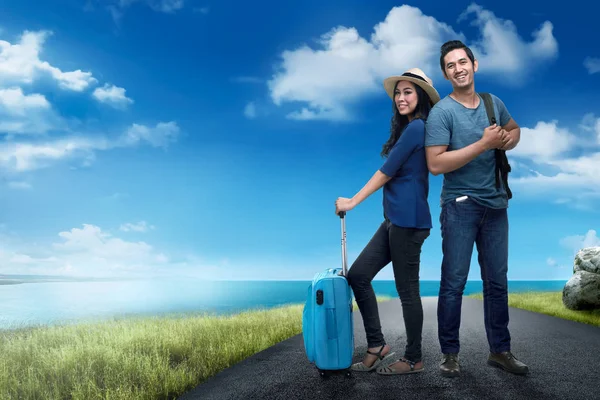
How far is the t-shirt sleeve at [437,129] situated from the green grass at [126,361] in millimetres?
2537

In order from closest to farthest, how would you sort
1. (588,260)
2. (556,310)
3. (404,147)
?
1. (404,147)
2. (556,310)
3. (588,260)

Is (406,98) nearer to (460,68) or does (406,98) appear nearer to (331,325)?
(460,68)

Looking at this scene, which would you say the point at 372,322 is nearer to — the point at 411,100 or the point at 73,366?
the point at 411,100

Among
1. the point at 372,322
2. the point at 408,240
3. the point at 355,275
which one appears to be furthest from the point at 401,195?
the point at 372,322

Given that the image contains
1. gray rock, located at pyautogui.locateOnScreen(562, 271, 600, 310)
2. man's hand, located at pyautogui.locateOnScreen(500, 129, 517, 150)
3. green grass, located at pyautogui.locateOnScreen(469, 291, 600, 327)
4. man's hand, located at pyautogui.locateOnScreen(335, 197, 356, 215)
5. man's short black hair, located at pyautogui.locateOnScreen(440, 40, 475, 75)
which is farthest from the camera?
gray rock, located at pyautogui.locateOnScreen(562, 271, 600, 310)

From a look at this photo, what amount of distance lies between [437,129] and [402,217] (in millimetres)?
669

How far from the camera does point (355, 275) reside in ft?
11.6

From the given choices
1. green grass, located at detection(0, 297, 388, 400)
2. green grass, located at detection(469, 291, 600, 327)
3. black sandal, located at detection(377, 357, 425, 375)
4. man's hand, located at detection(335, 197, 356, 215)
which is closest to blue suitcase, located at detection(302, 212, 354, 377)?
man's hand, located at detection(335, 197, 356, 215)

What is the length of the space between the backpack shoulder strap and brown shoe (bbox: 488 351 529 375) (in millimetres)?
1770

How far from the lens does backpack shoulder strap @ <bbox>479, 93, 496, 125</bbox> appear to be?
3.46 m

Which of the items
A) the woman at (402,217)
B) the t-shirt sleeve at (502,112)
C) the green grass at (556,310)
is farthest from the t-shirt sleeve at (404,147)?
the green grass at (556,310)

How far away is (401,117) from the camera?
3.66m

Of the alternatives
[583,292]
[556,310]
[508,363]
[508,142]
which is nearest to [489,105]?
[508,142]

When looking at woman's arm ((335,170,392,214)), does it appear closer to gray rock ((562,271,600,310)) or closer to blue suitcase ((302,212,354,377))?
blue suitcase ((302,212,354,377))
